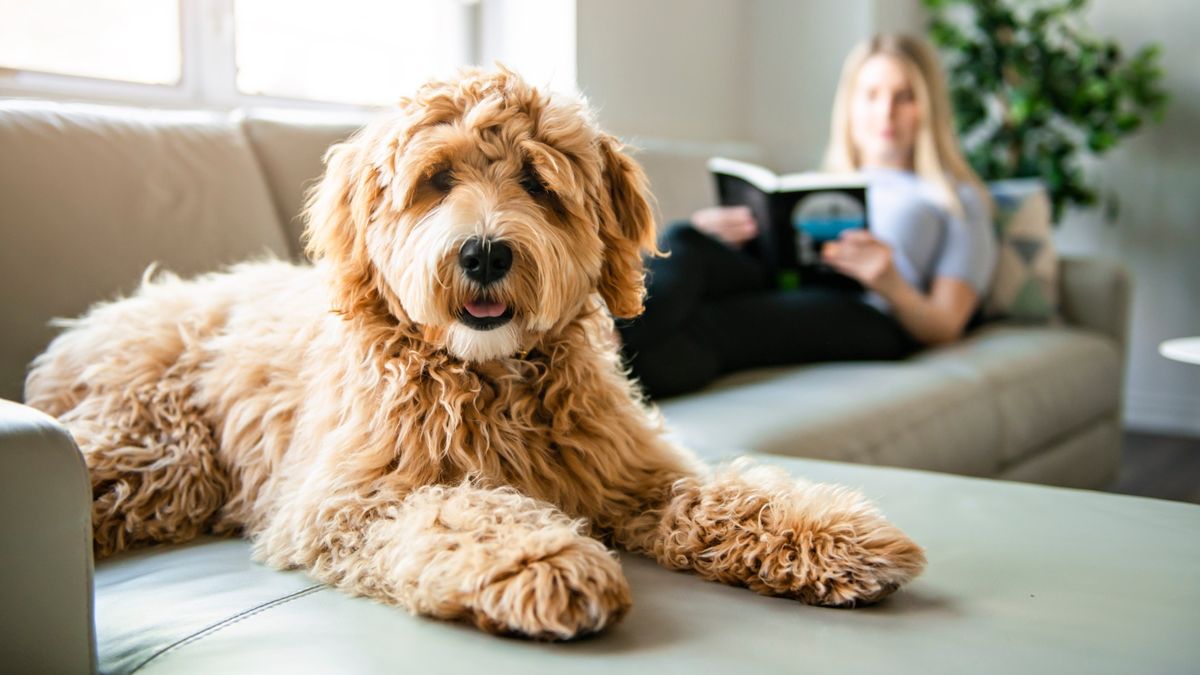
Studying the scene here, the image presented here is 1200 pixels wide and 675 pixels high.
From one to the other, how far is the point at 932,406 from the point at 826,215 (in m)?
0.87

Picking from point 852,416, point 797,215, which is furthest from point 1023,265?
point 852,416

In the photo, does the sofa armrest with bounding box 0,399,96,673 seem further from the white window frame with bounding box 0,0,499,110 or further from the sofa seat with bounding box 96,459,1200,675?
the white window frame with bounding box 0,0,499,110

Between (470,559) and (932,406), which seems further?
(932,406)

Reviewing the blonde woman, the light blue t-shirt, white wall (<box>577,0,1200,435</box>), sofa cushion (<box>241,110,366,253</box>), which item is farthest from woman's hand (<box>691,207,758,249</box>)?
sofa cushion (<box>241,110,366,253</box>)

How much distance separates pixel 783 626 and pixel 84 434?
1.11 metres

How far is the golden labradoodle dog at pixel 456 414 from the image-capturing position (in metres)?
1.22

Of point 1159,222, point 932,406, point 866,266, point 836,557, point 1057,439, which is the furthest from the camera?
point 1159,222

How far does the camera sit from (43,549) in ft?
3.27

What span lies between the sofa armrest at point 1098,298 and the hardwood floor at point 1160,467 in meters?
0.56

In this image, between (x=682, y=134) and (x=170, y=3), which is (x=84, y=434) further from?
(x=682, y=134)

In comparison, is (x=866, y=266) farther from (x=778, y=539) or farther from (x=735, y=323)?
(x=778, y=539)

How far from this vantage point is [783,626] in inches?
44.9

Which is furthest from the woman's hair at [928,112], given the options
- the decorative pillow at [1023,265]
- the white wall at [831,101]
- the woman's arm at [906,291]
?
the white wall at [831,101]

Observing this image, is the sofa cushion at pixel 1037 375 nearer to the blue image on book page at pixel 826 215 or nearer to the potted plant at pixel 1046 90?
the blue image on book page at pixel 826 215
